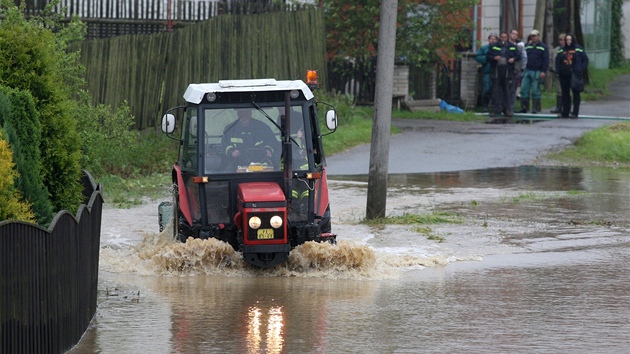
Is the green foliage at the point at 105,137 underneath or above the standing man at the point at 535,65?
underneath

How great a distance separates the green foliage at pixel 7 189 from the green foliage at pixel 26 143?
→ 1.13 ft

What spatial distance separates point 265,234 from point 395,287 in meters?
1.40

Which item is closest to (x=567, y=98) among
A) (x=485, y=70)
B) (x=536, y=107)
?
(x=536, y=107)

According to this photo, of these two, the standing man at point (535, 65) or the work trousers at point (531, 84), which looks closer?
the standing man at point (535, 65)

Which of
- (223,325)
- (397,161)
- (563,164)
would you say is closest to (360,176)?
(397,161)

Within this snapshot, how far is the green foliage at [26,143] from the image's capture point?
899cm

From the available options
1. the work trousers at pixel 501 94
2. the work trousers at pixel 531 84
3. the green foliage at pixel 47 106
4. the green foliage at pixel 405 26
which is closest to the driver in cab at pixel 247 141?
the green foliage at pixel 47 106

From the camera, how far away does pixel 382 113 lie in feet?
52.7

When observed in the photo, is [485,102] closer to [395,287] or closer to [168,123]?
[168,123]

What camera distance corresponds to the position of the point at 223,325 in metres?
10.2

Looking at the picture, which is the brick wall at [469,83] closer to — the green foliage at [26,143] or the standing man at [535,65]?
the standing man at [535,65]

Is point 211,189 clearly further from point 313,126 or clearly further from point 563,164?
point 563,164

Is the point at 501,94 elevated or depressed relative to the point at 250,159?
elevated

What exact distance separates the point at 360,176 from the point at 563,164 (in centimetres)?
453
